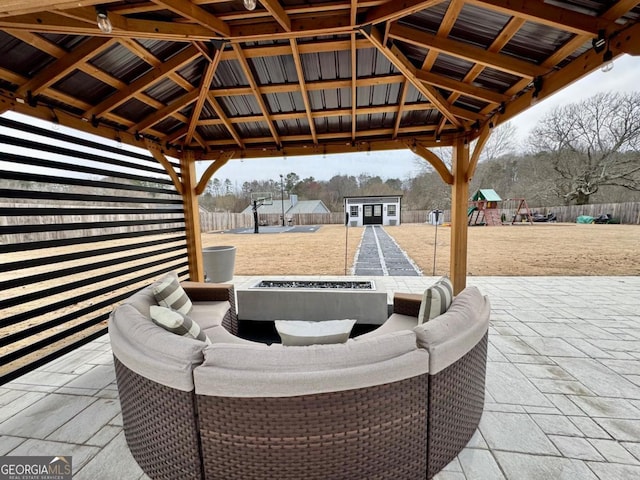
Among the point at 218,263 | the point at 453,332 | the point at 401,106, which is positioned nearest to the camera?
the point at 453,332

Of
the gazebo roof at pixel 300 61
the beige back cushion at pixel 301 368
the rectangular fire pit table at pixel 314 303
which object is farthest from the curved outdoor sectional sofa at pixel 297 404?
the gazebo roof at pixel 300 61

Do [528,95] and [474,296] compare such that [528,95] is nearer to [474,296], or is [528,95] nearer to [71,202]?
[474,296]

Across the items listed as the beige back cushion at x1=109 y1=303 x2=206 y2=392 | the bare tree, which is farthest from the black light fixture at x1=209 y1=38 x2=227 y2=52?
the bare tree

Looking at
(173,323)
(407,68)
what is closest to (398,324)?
(173,323)

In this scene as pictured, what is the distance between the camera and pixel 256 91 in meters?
3.44

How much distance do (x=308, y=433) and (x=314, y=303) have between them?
213 centimetres

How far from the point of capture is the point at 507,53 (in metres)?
2.63

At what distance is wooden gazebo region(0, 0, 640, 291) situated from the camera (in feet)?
6.54

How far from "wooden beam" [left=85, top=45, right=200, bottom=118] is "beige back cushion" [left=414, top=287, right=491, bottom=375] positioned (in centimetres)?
319

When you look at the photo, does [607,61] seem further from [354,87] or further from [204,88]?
[204,88]

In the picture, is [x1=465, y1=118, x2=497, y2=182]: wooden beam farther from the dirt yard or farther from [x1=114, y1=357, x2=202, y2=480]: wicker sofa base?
[x1=114, y1=357, x2=202, y2=480]: wicker sofa base

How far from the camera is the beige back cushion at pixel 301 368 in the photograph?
116 cm

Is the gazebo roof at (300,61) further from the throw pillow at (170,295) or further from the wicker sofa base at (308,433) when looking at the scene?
the wicker sofa base at (308,433)

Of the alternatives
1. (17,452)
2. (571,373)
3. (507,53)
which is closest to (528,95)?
(507,53)
